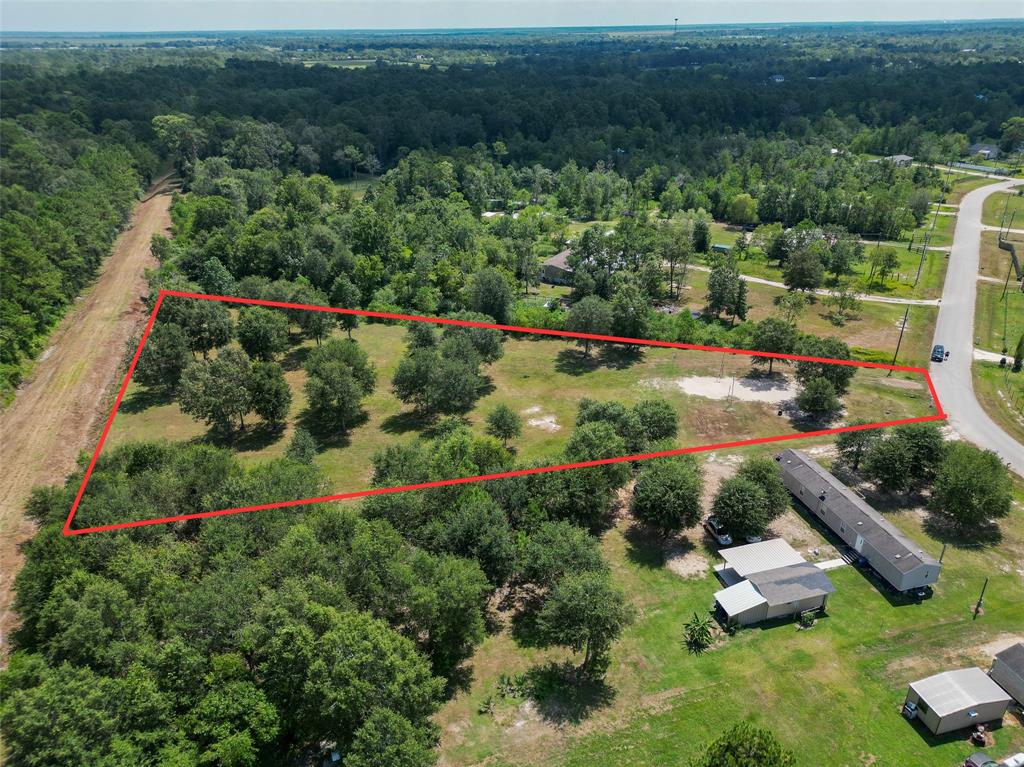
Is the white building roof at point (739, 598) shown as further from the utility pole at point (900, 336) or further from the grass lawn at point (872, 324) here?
the grass lawn at point (872, 324)

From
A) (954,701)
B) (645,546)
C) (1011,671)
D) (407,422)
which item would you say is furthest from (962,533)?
(407,422)

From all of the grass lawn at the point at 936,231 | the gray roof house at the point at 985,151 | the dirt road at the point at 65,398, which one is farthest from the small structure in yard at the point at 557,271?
the gray roof house at the point at 985,151

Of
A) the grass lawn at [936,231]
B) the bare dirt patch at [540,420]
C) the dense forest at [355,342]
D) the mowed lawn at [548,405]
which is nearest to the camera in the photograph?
the dense forest at [355,342]

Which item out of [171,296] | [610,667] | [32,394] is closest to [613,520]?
[610,667]

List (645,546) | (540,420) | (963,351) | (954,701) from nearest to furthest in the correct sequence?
(954,701) → (645,546) → (540,420) → (963,351)

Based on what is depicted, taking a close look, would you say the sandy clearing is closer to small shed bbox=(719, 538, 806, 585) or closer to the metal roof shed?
small shed bbox=(719, 538, 806, 585)

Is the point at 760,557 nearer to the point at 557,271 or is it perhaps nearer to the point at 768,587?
the point at 768,587
